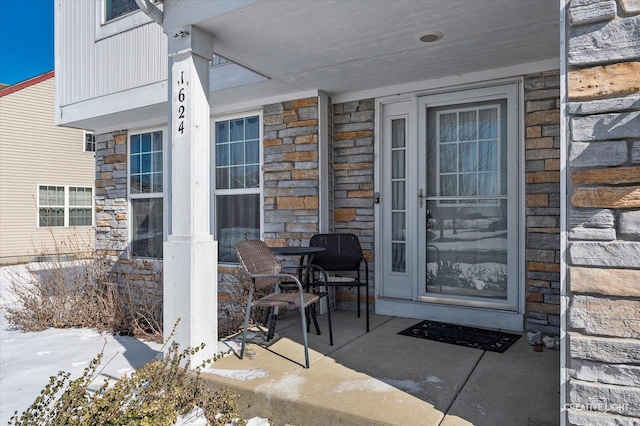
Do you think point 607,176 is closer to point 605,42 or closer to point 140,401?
point 605,42

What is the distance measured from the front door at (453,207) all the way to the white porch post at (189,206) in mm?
1991

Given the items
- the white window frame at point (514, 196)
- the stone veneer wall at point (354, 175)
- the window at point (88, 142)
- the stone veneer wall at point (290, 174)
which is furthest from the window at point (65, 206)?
the white window frame at point (514, 196)

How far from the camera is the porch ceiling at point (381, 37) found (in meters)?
2.66

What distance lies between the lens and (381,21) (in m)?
2.85

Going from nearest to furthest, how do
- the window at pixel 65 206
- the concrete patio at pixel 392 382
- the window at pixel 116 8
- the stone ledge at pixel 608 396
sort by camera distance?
1. the stone ledge at pixel 608 396
2. the concrete patio at pixel 392 382
3. the window at pixel 116 8
4. the window at pixel 65 206

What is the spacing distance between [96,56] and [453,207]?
500cm

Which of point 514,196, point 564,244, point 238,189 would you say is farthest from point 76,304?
point 564,244

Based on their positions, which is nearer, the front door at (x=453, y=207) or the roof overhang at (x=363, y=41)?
the roof overhang at (x=363, y=41)

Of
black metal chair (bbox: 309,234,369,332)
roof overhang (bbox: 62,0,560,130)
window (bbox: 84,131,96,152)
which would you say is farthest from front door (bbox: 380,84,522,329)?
window (bbox: 84,131,96,152)

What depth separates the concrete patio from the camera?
217cm

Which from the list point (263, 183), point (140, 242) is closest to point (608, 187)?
point (263, 183)

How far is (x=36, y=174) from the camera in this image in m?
11.8

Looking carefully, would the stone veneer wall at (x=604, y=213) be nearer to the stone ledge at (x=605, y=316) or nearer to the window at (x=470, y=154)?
the stone ledge at (x=605, y=316)

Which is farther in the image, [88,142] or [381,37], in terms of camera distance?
[88,142]
